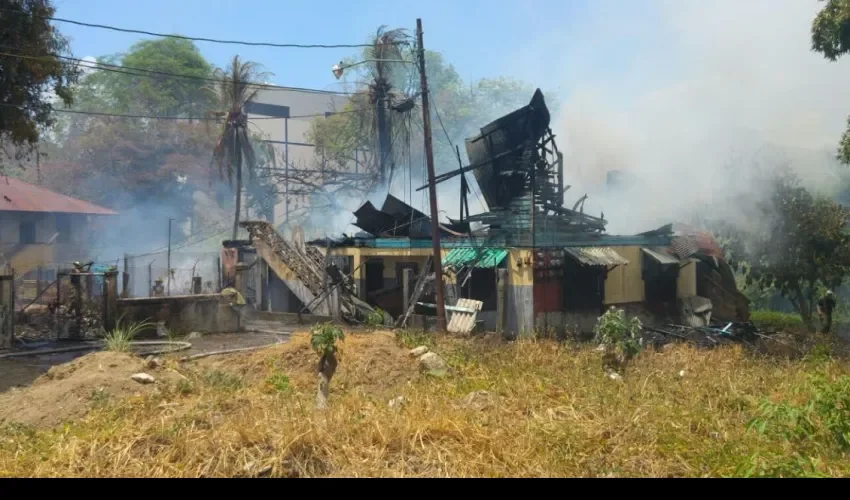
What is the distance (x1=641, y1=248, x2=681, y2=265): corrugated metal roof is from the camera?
2269 centimetres

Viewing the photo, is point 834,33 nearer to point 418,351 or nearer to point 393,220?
point 418,351

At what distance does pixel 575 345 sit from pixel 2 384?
1117 centimetres

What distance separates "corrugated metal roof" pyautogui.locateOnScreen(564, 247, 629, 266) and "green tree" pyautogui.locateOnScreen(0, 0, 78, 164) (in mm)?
14084

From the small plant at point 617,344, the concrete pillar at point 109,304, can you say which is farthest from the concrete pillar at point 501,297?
the concrete pillar at point 109,304

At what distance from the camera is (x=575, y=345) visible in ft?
51.3

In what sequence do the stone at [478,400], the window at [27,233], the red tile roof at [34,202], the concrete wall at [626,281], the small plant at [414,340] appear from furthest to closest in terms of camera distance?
the window at [27,233], the red tile roof at [34,202], the concrete wall at [626,281], the small plant at [414,340], the stone at [478,400]

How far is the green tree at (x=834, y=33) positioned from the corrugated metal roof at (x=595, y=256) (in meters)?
7.13

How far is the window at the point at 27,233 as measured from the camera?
31.0 m

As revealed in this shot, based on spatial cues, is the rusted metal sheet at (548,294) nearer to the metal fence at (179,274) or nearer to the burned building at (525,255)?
the burned building at (525,255)

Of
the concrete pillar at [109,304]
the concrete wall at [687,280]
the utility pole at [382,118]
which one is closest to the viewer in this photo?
the concrete pillar at [109,304]

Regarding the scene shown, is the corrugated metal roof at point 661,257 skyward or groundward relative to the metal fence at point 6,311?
skyward

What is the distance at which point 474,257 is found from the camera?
20922 mm

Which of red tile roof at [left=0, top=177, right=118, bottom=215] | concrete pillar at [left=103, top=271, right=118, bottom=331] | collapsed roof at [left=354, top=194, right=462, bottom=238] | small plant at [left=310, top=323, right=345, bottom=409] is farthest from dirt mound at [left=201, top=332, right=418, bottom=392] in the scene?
red tile roof at [left=0, top=177, right=118, bottom=215]
